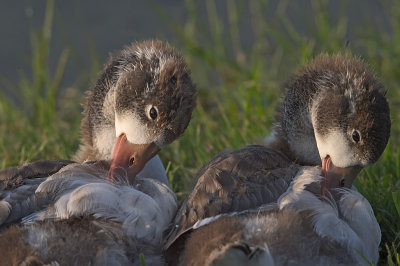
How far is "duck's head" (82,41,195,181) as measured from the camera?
5109 millimetres

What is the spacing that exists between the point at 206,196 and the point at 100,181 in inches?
28.0

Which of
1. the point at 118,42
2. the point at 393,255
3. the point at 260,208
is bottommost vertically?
the point at 393,255

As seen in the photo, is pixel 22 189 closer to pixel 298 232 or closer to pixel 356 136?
pixel 298 232

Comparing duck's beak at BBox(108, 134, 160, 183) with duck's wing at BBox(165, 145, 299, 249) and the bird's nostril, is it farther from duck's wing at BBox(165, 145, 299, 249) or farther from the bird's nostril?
duck's wing at BBox(165, 145, 299, 249)

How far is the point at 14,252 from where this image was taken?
4.08m

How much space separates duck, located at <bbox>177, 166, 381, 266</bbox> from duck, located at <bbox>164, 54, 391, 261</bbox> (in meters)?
0.10

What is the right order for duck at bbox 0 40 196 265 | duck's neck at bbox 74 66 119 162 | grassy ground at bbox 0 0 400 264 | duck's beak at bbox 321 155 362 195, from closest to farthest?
duck at bbox 0 40 196 265
duck's beak at bbox 321 155 362 195
duck's neck at bbox 74 66 119 162
grassy ground at bbox 0 0 400 264

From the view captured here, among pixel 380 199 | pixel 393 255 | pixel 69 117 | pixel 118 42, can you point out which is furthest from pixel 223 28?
pixel 393 255

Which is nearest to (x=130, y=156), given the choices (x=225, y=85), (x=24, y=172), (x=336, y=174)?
(x=24, y=172)

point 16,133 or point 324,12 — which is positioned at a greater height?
point 324,12

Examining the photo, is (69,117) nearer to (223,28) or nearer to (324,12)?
(223,28)

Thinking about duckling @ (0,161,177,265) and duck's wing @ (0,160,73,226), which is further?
duck's wing @ (0,160,73,226)

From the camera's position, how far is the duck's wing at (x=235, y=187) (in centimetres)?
436

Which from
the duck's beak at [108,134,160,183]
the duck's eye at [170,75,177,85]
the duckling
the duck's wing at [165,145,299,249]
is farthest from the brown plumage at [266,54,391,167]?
the duckling
